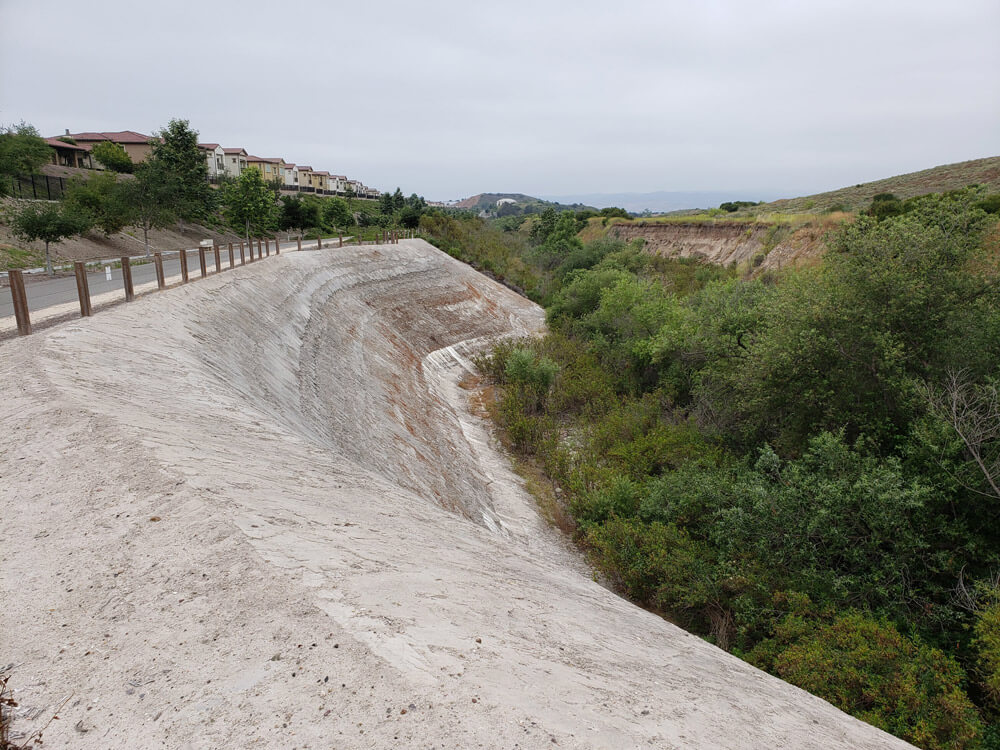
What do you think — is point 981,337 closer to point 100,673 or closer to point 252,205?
point 100,673

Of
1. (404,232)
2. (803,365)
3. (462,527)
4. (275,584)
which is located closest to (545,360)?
(803,365)

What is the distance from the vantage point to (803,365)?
12.3 metres

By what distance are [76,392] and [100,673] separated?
4.55m

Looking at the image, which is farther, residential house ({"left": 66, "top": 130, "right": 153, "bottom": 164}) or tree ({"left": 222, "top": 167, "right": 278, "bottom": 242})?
residential house ({"left": 66, "top": 130, "right": 153, "bottom": 164})

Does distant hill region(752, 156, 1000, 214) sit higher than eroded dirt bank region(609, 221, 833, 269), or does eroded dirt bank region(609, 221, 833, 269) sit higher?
distant hill region(752, 156, 1000, 214)

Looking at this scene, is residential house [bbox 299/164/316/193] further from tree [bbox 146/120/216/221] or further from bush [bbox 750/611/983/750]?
bush [bbox 750/611/983/750]

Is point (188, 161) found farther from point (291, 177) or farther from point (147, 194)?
point (291, 177)

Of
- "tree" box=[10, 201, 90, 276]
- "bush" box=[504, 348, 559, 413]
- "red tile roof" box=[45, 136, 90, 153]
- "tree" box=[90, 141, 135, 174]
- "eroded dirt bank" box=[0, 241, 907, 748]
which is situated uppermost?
"red tile roof" box=[45, 136, 90, 153]

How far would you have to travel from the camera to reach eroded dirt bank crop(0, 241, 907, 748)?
2.98 meters

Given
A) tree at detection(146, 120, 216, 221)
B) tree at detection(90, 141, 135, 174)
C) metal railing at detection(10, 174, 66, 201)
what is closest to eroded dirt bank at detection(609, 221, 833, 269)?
tree at detection(146, 120, 216, 221)

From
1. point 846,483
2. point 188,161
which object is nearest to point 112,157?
point 188,161

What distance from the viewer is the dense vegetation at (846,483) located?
7336 millimetres

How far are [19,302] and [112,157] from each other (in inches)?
2612

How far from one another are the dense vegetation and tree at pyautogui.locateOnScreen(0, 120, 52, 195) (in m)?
43.8
